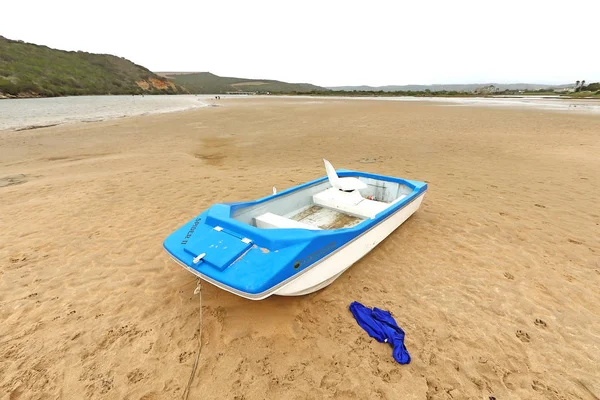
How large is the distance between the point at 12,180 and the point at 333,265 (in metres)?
12.1

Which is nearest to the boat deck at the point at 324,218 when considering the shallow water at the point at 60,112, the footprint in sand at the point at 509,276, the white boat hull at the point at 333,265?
the white boat hull at the point at 333,265

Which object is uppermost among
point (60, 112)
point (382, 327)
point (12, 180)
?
point (382, 327)

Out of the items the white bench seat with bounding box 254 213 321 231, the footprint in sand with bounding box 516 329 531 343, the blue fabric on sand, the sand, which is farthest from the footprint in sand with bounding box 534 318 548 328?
the white bench seat with bounding box 254 213 321 231

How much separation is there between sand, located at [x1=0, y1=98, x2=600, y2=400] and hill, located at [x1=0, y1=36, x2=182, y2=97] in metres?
77.9

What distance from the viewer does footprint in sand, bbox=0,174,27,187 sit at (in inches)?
365

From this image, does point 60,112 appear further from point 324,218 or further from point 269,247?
point 269,247

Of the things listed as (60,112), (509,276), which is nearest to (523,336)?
(509,276)

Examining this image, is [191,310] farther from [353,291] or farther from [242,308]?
[353,291]

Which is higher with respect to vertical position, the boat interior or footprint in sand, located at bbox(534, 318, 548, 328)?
the boat interior

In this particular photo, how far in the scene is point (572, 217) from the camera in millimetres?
6602

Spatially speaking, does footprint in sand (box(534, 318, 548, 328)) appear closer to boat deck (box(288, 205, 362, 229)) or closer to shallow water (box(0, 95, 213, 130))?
boat deck (box(288, 205, 362, 229))

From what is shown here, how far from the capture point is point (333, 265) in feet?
13.5

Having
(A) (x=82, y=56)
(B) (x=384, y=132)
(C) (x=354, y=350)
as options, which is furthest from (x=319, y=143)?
(A) (x=82, y=56)

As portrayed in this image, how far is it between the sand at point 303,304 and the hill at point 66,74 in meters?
77.9
